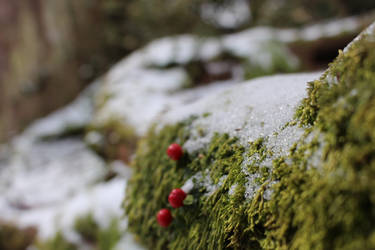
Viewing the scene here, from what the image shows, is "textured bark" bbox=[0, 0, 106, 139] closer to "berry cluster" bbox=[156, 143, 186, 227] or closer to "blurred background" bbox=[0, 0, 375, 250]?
"blurred background" bbox=[0, 0, 375, 250]

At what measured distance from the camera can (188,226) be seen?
132cm

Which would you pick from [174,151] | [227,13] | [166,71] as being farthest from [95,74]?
[174,151]

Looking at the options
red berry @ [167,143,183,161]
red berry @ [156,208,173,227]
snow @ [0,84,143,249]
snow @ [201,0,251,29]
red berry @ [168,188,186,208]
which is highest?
snow @ [201,0,251,29]

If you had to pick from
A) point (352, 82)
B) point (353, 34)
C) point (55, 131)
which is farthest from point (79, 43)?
point (352, 82)

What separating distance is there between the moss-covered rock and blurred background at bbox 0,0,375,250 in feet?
3.11

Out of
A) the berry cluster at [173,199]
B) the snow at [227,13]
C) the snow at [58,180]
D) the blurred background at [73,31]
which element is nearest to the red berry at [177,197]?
the berry cluster at [173,199]

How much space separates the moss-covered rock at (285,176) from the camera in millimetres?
666

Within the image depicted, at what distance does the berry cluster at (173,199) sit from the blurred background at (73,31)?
5665mm

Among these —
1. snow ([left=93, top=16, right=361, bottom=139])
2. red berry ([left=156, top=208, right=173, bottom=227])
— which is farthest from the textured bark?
red berry ([left=156, top=208, right=173, bottom=227])

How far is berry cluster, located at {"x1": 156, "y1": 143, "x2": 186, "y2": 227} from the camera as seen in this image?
1.29 m

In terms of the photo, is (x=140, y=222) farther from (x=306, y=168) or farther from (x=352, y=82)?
(x=352, y=82)

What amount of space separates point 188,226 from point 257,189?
0.49 meters

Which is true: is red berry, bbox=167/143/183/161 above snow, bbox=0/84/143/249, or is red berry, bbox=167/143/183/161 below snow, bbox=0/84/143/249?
above

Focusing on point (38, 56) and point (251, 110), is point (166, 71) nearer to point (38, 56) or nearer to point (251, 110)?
point (251, 110)
